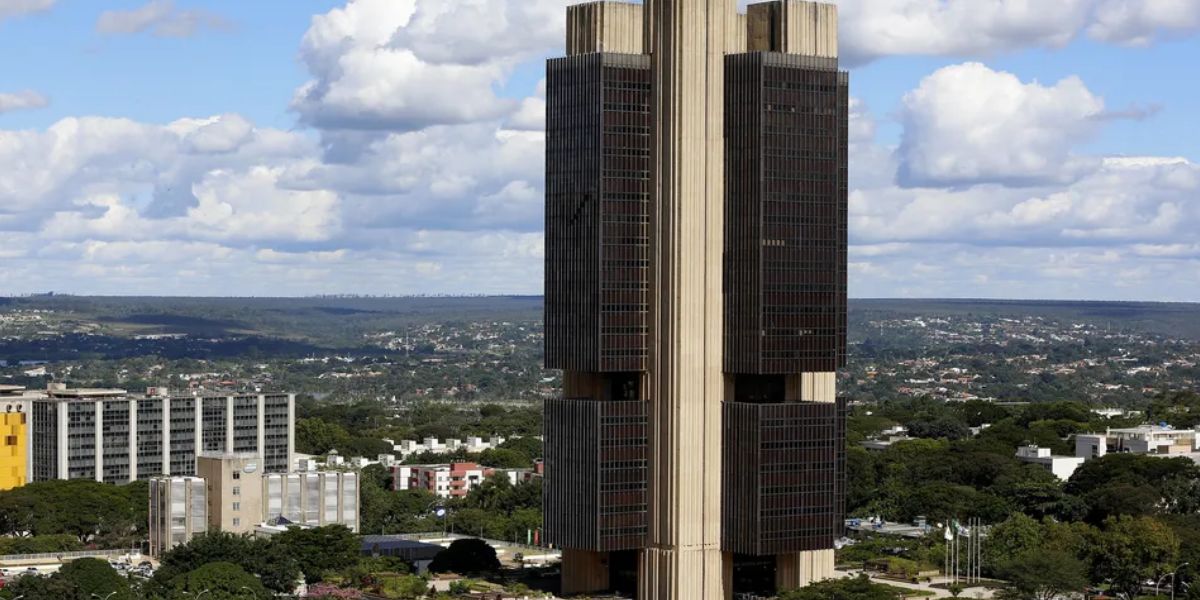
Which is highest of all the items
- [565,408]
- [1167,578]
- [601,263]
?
[601,263]

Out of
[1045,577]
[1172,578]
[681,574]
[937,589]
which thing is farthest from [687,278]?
[1172,578]

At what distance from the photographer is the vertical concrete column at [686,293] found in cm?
11162

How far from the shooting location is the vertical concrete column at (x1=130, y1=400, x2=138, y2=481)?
19588cm

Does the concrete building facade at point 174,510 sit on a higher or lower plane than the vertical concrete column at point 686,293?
lower

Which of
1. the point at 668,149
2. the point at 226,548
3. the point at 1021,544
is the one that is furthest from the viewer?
the point at 1021,544

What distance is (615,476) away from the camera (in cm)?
11250

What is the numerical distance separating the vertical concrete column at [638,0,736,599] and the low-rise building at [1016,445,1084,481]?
82762mm

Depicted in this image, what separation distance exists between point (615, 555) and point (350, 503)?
45.9m

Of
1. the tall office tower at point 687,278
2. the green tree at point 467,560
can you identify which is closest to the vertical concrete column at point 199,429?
the green tree at point 467,560

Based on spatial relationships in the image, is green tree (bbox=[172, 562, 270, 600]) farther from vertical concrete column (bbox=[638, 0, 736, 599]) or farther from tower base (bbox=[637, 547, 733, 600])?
vertical concrete column (bbox=[638, 0, 736, 599])

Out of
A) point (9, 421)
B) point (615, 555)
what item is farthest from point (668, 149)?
point (9, 421)

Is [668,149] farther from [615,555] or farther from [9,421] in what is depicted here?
[9,421]

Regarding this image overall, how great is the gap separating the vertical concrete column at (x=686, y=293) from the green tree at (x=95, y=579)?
2773 centimetres

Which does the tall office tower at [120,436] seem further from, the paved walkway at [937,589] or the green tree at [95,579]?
the paved walkway at [937,589]
